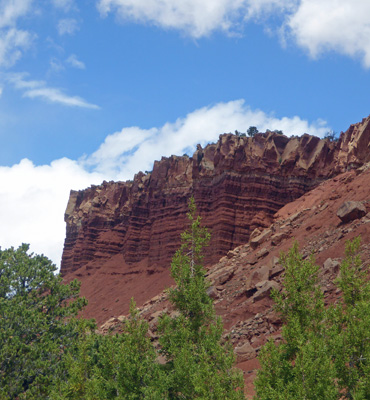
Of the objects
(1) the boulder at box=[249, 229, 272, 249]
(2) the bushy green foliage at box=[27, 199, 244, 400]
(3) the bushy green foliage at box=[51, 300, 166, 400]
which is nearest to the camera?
(2) the bushy green foliage at box=[27, 199, 244, 400]

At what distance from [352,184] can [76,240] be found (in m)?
52.1

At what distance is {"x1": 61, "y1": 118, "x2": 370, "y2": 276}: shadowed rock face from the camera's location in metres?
62.0

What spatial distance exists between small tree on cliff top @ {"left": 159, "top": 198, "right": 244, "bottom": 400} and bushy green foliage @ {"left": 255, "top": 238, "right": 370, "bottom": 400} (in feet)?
5.14

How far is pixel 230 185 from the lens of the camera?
6397cm

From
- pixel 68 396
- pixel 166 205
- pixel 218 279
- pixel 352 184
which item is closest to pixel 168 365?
pixel 68 396

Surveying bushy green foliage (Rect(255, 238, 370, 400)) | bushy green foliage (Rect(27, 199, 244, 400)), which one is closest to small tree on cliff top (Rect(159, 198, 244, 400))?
bushy green foliage (Rect(27, 199, 244, 400))

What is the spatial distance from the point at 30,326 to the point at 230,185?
32656 millimetres

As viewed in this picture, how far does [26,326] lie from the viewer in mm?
35156

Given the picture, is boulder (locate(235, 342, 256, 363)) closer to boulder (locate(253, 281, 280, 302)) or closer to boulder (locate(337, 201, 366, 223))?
boulder (locate(253, 281, 280, 302))

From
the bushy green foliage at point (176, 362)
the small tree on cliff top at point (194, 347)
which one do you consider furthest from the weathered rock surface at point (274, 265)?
the bushy green foliage at point (176, 362)

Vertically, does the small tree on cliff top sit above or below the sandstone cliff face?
below

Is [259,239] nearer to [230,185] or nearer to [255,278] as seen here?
[230,185]

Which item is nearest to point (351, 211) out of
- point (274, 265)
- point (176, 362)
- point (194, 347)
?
point (274, 265)

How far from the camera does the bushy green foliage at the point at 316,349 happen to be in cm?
1817
